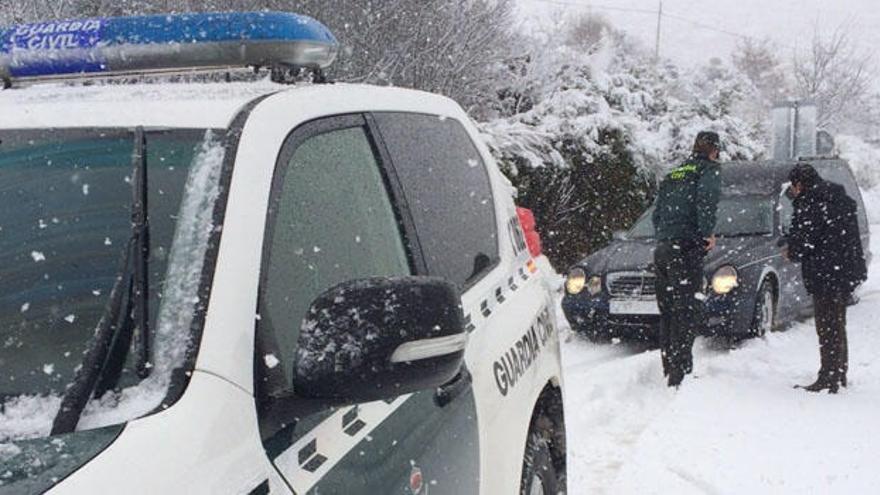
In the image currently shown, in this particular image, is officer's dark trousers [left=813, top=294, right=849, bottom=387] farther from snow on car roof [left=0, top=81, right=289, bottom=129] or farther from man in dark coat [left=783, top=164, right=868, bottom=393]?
snow on car roof [left=0, top=81, right=289, bottom=129]

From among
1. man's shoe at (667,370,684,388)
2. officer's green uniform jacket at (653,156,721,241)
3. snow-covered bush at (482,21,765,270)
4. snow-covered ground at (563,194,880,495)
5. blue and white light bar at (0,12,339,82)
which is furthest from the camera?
snow-covered bush at (482,21,765,270)

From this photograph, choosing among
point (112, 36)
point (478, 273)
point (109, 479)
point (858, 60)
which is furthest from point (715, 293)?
point (858, 60)

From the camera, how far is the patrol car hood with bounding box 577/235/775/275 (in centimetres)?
785

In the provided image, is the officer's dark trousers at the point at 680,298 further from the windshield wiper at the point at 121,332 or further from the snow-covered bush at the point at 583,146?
the windshield wiper at the point at 121,332

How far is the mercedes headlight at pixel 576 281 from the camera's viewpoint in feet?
26.7

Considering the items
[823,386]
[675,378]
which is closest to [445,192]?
[675,378]

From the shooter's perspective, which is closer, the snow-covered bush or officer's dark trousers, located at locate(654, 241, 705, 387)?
officer's dark trousers, located at locate(654, 241, 705, 387)

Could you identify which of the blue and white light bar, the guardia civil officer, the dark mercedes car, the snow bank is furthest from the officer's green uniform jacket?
the snow bank

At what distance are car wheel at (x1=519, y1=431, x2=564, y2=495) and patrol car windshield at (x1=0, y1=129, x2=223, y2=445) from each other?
62.3 inches

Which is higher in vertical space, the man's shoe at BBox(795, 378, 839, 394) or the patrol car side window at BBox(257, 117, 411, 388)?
the patrol car side window at BBox(257, 117, 411, 388)

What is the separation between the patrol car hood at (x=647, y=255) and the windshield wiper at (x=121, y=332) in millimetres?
6804

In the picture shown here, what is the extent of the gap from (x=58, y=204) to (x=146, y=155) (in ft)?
0.70

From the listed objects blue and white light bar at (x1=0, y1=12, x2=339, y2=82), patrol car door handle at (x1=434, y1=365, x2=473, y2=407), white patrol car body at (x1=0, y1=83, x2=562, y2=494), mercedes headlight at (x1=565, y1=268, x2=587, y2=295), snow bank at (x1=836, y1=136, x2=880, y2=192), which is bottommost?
snow bank at (x1=836, y1=136, x2=880, y2=192)

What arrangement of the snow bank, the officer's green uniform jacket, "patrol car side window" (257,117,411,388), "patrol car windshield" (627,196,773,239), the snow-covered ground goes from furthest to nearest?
1. the snow bank
2. "patrol car windshield" (627,196,773,239)
3. the officer's green uniform jacket
4. the snow-covered ground
5. "patrol car side window" (257,117,411,388)
